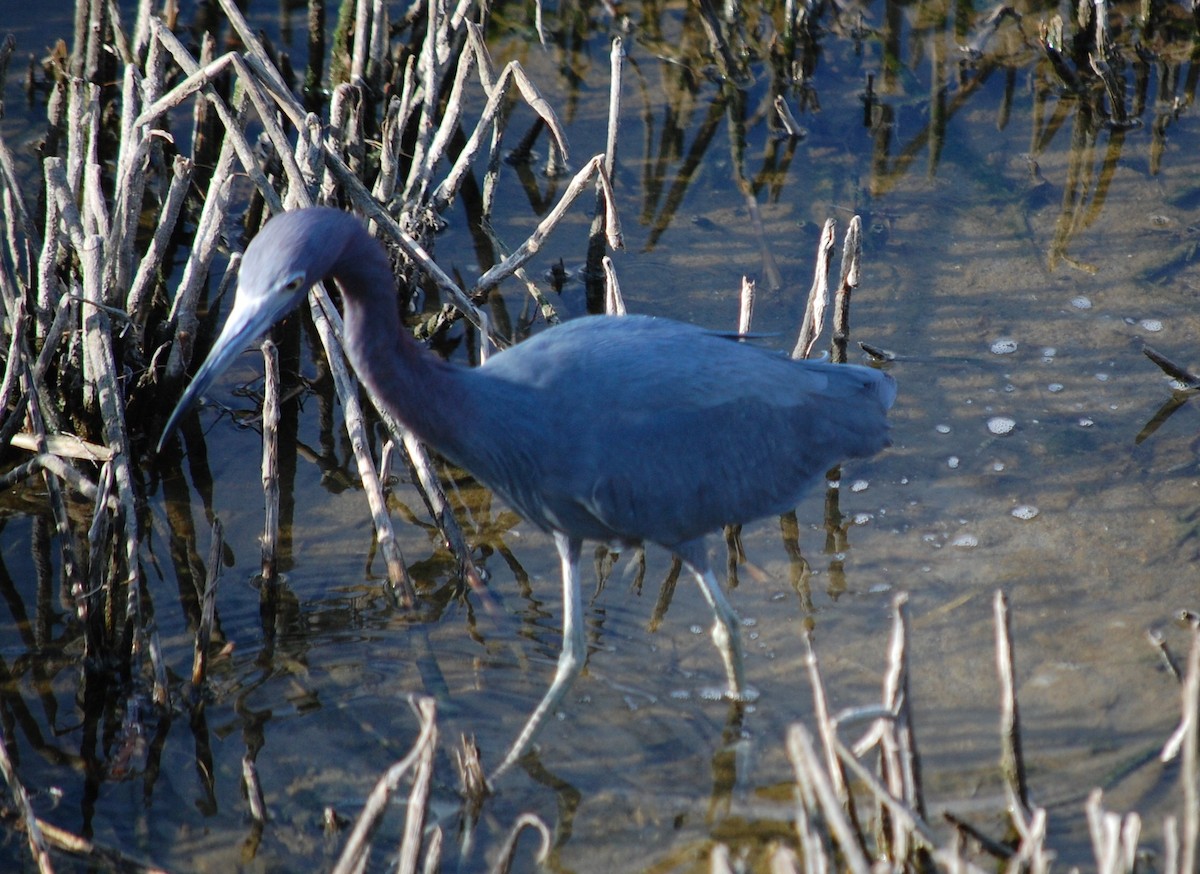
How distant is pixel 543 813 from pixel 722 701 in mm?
747

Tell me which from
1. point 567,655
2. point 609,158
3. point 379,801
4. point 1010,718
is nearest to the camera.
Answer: point 379,801

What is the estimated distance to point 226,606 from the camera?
4480 mm

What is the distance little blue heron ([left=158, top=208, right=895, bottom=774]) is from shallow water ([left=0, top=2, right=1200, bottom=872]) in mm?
323

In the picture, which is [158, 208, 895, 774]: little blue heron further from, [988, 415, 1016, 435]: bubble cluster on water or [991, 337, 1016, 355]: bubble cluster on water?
[991, 337, 1016, 355]: bubble cluster on water

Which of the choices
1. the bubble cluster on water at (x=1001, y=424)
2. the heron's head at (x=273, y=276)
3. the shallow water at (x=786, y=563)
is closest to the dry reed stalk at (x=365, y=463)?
the shallow water at (x=786, y=563)

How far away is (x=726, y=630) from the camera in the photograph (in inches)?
165

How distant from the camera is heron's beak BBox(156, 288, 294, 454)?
290 cm

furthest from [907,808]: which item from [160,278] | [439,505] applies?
[160,278]

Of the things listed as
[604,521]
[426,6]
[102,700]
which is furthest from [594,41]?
[102,700]

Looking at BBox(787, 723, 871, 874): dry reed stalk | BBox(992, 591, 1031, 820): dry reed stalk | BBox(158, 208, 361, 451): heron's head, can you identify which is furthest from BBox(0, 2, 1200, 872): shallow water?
BBox(158, 208, 361, 451): heron's head

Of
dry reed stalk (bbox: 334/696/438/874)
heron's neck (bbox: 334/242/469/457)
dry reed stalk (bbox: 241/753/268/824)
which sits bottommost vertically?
dry reed stalk (bbox: 241/753/268/824)

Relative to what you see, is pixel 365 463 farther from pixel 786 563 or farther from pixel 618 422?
pixel 786 563

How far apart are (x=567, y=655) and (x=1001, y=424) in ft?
7.36

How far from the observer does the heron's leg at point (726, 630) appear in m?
4.15
